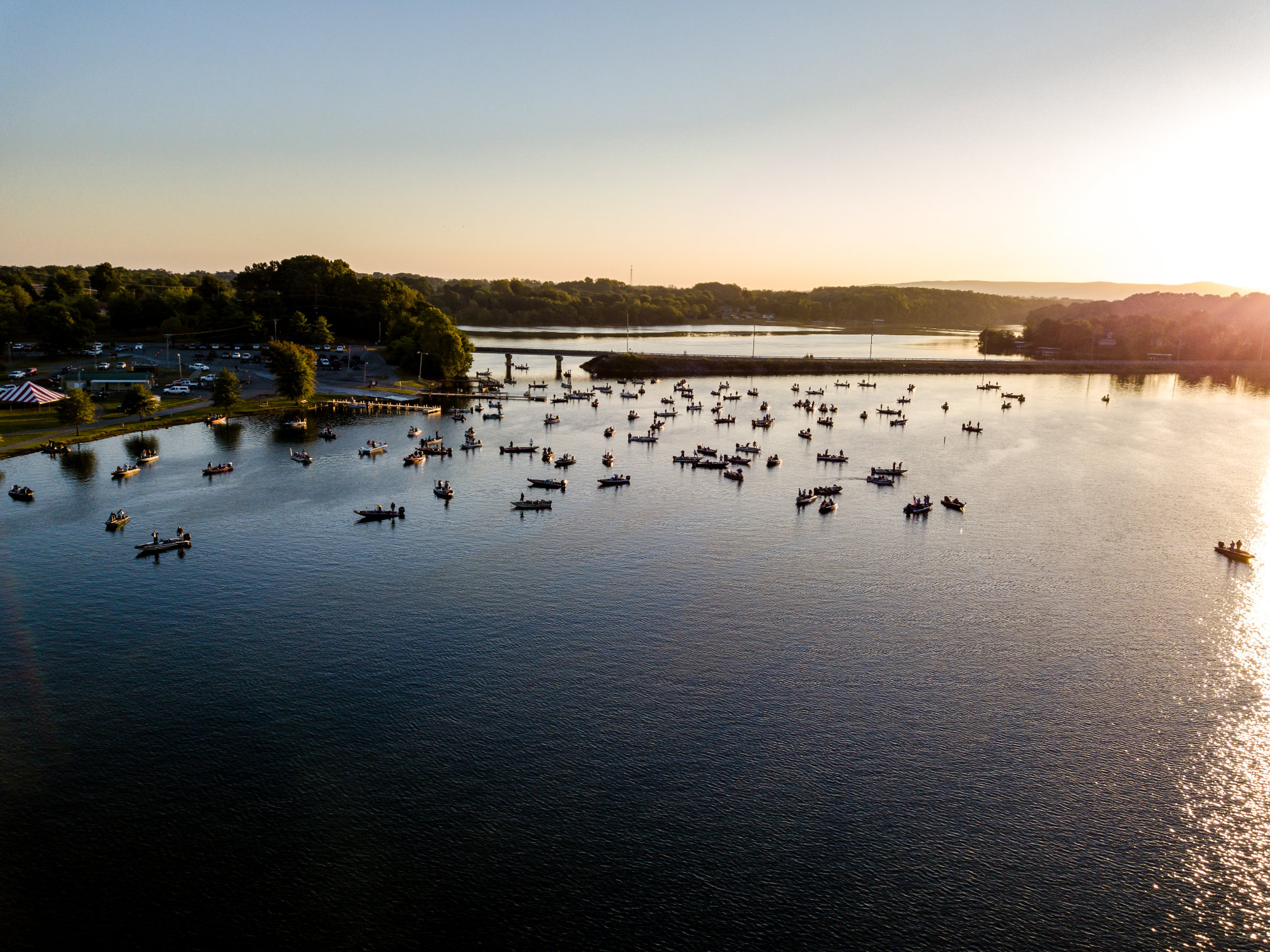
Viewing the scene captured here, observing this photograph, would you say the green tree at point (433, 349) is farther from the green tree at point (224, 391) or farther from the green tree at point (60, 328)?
the green tree at point (60, 328)

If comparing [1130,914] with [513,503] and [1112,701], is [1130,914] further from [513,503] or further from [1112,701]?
[513,503]

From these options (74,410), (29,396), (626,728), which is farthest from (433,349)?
(626,728)

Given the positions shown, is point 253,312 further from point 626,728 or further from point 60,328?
point 626,728

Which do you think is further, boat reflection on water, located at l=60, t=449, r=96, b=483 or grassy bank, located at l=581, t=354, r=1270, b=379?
grassy bank, located at l=581, t=354, r=1270, b=379

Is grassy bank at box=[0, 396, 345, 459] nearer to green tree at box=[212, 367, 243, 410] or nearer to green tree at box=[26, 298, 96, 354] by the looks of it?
green tree at box=[212, 367, 243, 410]

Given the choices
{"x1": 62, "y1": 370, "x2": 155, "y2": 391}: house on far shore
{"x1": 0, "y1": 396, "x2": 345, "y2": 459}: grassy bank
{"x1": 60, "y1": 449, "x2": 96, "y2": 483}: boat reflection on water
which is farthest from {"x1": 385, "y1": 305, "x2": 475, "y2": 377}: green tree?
{"x1": 60, "y1": 449, "x2": 96, "y2": 483}: boat reflection on water

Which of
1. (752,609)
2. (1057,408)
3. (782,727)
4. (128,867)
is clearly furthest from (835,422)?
(128,867)

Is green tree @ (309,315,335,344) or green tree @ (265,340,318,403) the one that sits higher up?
green tree @ (309,315,335,344)
